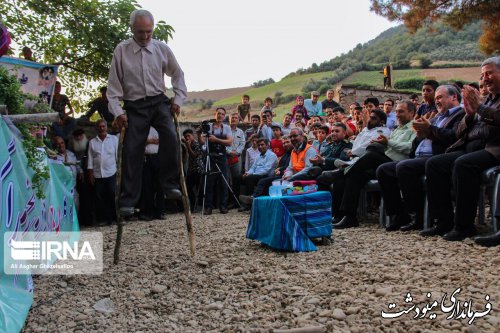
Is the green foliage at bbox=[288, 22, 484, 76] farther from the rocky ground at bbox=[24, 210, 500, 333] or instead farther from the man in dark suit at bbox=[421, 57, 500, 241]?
the rocky ground at bbox=[24, 210, 500, 333]

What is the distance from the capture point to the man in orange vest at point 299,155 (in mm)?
8969

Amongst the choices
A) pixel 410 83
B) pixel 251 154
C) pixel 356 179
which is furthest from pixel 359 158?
pixel 410 83

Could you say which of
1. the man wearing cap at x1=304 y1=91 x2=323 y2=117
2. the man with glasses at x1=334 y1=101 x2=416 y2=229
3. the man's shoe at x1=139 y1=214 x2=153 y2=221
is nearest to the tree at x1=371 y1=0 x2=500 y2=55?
the man wearing cap at x1=304 y1=91 x2=323 y2=117

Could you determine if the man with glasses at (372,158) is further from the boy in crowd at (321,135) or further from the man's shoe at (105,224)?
the man's shoe at (105,224)

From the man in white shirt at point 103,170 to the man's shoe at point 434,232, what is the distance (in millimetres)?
5772

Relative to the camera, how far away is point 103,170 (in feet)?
30.8

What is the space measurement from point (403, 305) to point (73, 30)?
929 cm

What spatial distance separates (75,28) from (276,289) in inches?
333

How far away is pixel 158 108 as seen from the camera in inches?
197

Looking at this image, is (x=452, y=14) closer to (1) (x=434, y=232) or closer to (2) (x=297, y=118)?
(2) (x=297, y=118)

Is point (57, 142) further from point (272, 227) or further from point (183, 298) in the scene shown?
point (183, 298)

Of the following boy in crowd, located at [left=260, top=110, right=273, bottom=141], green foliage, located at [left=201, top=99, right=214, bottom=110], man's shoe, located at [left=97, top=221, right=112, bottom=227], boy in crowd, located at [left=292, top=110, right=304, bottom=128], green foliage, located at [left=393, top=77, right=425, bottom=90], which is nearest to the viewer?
man's shoe, located at [left=97, top=221, right=112, bottom=227]

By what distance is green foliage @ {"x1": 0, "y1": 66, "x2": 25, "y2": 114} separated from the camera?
4.29m

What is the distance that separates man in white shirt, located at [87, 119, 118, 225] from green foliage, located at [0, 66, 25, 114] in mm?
Answer: 5001
